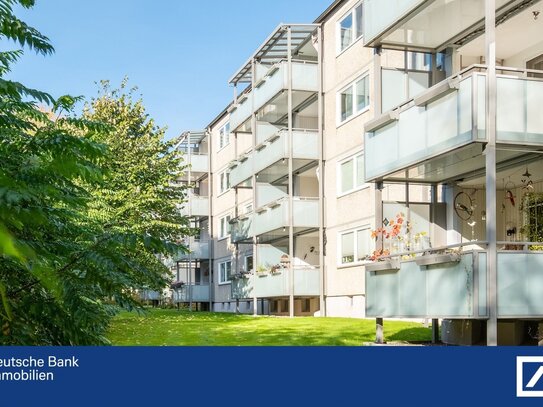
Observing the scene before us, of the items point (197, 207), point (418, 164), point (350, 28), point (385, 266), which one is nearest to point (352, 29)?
point (350, 28)

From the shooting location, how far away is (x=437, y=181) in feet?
76.6

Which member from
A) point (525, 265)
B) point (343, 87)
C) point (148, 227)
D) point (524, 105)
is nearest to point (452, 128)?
point (524, 105)

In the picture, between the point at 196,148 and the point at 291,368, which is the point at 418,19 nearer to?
the point at 291,368

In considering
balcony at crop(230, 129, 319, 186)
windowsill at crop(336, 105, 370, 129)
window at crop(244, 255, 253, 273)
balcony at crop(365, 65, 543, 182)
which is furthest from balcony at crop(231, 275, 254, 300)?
balcony at crop(365, 65, 543, 182)

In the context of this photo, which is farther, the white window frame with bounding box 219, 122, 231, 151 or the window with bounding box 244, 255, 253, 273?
the white window frame with bounding box 219, 122, 231, 151

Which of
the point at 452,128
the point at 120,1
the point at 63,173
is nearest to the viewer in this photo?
the point at 63,173

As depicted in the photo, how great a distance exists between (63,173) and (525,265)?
13940mm

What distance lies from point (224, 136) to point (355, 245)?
87.0 feet

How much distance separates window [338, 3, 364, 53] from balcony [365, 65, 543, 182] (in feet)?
43.6

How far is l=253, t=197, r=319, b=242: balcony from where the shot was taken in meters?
38.1

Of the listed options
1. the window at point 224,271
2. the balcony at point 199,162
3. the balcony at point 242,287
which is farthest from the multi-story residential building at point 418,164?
the balcony at point 199,162

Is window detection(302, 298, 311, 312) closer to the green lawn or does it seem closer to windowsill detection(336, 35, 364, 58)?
the green lawn

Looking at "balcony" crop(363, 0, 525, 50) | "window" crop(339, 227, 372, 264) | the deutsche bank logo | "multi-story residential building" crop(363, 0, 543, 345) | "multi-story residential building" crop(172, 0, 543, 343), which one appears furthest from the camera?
"window" crop(339, 227, 372, 264)

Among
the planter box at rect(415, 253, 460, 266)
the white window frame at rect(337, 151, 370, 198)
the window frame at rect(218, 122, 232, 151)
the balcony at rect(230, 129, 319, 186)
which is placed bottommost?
the planter box at rect(415, 253, 460, 266)
